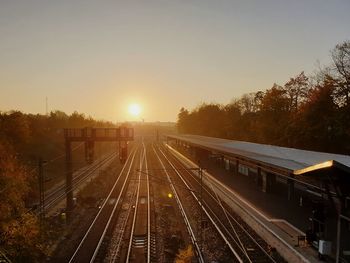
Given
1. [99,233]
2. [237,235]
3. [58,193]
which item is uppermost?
[237,235]

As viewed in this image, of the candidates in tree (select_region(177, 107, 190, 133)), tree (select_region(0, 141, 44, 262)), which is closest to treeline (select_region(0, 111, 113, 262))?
tree (select_region(0, 141, 44, 262))

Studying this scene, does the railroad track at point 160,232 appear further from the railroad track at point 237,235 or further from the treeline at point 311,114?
the treeline at point 311,114

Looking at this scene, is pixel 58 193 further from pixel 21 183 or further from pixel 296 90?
pixel 296 90

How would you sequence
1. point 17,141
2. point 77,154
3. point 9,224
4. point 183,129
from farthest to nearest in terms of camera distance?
point 183,129 < point 77,154 < point 17,141 < point 9,224

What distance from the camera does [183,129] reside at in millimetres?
133000

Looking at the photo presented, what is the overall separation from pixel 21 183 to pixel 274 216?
17097mm

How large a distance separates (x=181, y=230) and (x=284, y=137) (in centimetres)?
2543

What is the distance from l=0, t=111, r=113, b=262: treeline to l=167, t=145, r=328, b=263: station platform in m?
10.6

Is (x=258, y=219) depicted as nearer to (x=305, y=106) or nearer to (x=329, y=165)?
(x=329, y=165)

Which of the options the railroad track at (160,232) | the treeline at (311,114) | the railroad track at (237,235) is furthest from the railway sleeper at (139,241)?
the treeline at (311,114)

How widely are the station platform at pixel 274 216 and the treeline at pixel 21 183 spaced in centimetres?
1064

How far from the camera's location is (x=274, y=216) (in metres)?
20.5

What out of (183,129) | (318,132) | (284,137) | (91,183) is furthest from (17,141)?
(183,129)

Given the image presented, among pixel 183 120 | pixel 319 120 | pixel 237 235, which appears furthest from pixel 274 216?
pixel 183 120
